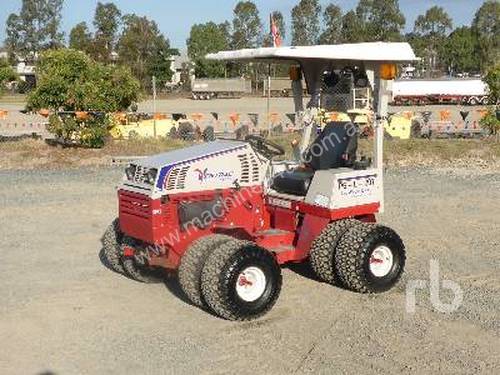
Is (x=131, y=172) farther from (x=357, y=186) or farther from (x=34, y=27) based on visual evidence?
(x=34, y=27)

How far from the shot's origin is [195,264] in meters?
6.29

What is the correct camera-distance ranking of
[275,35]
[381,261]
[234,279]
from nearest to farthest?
[234,279], [381,261], [275,35]

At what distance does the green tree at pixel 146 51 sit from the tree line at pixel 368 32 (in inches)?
232

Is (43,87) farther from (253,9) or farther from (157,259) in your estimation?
(253,9)

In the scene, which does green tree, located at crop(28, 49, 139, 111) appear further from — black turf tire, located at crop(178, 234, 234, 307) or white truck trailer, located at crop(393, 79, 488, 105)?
white truck trailer, located at crop(393, 79, 488, 105)

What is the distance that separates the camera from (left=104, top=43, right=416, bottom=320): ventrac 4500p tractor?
6355 mm

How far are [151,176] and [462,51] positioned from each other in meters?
95.2

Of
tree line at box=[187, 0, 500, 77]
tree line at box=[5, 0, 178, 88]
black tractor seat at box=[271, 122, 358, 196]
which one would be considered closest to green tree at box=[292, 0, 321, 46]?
tree line at box=[187, 0, 500, 77]

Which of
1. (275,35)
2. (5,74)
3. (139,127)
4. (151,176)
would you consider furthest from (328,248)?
(5,74)

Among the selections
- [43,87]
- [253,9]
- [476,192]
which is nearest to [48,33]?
[253,9]

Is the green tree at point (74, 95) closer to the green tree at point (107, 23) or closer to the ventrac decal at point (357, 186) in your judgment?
the ventrac decal at point (357, 186)

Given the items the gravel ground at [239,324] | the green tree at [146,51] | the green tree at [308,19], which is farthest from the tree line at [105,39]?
the gravel ground at [239,324]

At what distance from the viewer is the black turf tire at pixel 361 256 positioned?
22.4 feet

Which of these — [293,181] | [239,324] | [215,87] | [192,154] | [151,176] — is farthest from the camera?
[215,87]
